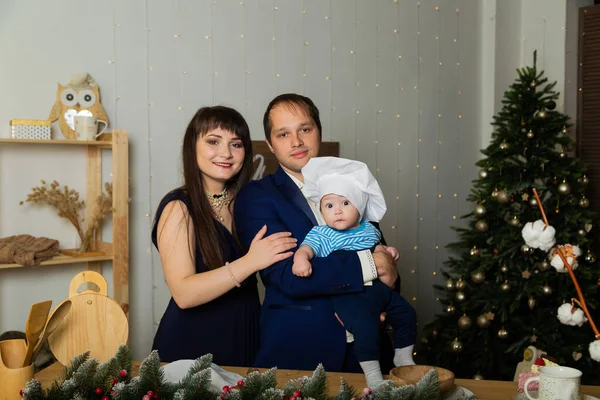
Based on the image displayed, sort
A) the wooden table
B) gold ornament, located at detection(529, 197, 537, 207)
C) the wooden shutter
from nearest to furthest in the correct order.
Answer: the wooden table, gold ornament, located at detection(529, 197, 537, 207), the wooden shutter

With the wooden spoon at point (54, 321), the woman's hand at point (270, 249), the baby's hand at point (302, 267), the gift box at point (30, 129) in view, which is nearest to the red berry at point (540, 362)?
the baby's hand at point (302, 267)

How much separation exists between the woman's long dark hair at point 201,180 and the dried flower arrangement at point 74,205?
1178 mm

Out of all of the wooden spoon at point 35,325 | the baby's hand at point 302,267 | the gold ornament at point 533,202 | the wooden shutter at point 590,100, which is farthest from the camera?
the wooden shutter at point 590,100

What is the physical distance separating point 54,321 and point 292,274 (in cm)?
75

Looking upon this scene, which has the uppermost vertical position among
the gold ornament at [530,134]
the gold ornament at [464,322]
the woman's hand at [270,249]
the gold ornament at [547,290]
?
the gold ornament at [530,134]

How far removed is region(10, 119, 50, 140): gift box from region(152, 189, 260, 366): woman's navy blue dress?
47.1 inches

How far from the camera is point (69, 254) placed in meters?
3.23

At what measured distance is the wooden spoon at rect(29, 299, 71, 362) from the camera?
142 cm

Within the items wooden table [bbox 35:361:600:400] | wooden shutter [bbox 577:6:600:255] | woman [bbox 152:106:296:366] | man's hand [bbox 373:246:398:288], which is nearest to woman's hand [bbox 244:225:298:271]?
woman [bbox 152:106:296:366]

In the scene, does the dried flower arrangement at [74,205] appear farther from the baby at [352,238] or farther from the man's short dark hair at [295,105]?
the baby at [352,238]

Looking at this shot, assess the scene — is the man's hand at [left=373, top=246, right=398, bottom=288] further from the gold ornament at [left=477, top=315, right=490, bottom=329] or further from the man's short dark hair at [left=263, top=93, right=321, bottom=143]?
the gold ornament at [left=477, top=315, right=490, bottom=329]

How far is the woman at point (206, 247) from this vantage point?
2.20m

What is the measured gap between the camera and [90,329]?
5.11 feet

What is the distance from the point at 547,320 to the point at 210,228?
7.89 feet
